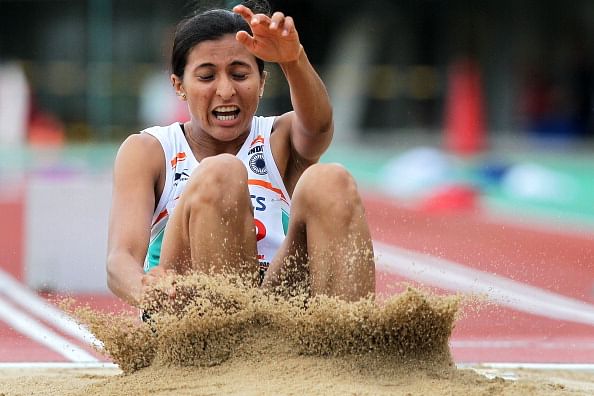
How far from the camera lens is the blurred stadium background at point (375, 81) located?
18625mm

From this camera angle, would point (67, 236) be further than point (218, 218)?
Yes

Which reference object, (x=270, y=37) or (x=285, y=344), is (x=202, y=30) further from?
(x=285, y=344)

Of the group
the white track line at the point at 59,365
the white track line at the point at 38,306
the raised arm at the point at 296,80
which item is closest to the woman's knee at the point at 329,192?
the raised arm at the point at 296,80

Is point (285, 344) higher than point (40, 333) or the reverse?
higher

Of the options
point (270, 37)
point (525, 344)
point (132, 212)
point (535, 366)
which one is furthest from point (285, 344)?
point (525, 344)

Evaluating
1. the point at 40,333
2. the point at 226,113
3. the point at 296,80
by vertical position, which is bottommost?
the point at 40,333

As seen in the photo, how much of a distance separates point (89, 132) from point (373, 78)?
6371 millimetres

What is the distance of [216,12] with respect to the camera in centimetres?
381

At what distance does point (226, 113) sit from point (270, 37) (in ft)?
1.21

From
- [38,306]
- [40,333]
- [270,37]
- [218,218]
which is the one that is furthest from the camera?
[38,306]

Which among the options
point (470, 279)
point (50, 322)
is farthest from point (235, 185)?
point (470, 279)

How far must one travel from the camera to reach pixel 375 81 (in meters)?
23.2

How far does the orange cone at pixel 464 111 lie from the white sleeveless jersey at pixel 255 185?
14.7 meters

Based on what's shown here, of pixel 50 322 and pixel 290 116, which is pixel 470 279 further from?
pixel 290 116
